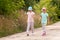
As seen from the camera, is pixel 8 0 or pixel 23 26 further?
pixel 23 26

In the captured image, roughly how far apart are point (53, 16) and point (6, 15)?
52.0 ft

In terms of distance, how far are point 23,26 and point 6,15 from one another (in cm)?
163

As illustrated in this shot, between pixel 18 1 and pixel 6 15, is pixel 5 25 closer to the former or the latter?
pixel 6 15

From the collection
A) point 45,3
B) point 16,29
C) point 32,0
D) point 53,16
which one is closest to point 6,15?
point 16,29

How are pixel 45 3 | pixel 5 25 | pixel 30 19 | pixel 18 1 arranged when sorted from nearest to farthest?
pixel 30 19 < pixel 5 25 < pixel 18 1 < pixel 45 3

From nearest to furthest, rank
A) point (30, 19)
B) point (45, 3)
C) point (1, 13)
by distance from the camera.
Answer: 1. point (30, 19)
2. point (1, 13)
3. point (45, 3)

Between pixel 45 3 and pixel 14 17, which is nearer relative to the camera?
pixel 14 17

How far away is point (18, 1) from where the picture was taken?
21.8m

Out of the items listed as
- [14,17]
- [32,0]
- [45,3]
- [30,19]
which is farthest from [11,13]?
[45,3]

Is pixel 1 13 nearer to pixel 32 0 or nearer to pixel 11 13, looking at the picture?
pixel 11 13

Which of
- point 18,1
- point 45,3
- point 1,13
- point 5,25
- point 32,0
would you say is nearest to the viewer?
point 5,25

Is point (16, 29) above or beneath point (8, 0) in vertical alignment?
beneath

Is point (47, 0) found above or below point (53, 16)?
above

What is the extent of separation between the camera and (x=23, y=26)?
20.8 m
